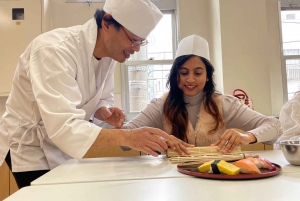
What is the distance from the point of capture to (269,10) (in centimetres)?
272

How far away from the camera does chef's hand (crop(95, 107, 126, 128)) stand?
134 centimetres

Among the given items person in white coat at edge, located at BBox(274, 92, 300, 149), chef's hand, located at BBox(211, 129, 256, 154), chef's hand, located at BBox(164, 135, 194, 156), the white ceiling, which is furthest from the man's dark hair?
the white ceiling

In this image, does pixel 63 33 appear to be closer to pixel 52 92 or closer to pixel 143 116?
pixel 52 92

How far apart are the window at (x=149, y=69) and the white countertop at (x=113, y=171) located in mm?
1711

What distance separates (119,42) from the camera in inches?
46.9

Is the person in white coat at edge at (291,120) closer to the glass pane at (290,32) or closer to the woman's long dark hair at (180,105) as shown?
the woman's long dark hair at (180,105)

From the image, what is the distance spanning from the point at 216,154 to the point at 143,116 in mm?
652

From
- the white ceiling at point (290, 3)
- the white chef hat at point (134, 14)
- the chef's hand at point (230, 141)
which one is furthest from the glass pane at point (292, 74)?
the white chef hat at point (134, 14)

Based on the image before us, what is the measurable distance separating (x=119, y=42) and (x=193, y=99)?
67cm

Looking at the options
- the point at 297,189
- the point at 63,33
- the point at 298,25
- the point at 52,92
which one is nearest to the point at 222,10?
the point at 298,25

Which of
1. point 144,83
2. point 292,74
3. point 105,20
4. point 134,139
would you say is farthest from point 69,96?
point 292,74

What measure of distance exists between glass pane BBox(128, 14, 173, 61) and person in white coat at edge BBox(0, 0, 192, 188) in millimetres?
1542

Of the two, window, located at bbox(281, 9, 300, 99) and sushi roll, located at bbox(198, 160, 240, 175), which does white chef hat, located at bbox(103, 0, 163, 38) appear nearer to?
sushi roll, located at bbox(198, 160, 240, 175)

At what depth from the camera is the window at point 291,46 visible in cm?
276
